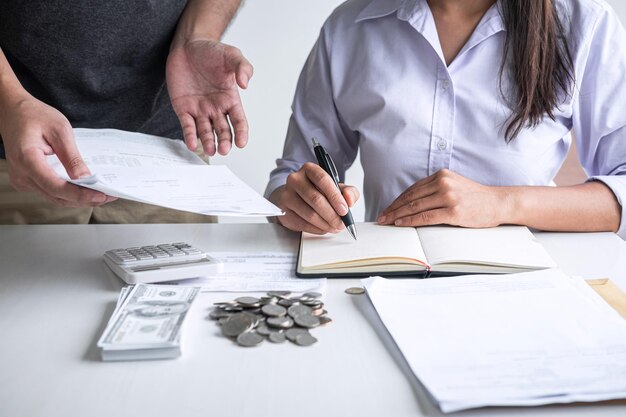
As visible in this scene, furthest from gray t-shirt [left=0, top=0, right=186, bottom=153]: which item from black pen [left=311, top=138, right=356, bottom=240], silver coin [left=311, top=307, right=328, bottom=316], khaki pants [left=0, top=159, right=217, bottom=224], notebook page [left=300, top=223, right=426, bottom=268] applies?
silver coin [left=311, top=307, right=328, bottom=316]

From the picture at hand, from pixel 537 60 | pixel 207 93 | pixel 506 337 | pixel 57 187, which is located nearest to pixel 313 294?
pixel 506 337

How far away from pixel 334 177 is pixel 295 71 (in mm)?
2112

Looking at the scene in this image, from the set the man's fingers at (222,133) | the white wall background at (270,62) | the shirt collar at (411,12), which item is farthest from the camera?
the white wall background at (270,62)

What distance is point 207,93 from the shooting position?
140 cm

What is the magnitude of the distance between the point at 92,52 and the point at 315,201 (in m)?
0.62

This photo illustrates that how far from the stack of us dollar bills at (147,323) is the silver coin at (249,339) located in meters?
0.07

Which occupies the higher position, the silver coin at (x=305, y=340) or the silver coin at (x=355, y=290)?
the silver coin at (x=305, y=340)

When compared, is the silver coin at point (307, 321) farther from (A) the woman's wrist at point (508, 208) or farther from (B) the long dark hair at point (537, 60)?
(B) the long dark hair at point (537, 60)

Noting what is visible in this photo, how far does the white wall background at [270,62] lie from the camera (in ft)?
10.4

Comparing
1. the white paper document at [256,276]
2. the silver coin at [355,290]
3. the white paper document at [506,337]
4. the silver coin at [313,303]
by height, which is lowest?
the white paper document at [256,276]

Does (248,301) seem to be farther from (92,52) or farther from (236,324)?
(92,52)

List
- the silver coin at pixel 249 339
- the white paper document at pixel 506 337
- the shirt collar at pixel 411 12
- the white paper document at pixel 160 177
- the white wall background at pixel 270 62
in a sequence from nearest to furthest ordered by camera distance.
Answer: the white paper document at pixel 506 337, the silver coin at pixel 249 339, the white paper document at pixel 160 177, the shirt collar at pixel 411 12, the white wall background at pixel 270 62

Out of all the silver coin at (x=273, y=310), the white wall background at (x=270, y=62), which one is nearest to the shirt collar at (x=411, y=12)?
the silver coin at (x=273, y=310)

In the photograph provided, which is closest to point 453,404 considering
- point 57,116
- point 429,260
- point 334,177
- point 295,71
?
point 429,260
